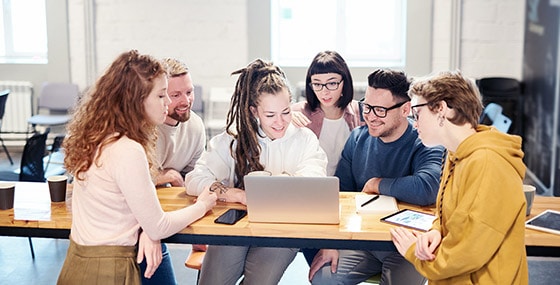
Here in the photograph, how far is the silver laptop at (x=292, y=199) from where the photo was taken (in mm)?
2506

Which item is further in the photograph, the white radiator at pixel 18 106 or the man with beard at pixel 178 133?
the white radiator at pixel 18 106

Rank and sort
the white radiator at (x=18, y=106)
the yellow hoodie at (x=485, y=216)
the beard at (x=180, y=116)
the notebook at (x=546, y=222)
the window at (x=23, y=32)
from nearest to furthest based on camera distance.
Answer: the yellow hoodie at (x=485, y=216), the notebook at (x=546, y=222), the beard at (x=180, y=116), the white radiator at (x=18, y=106), the window at (x=23, y=32)

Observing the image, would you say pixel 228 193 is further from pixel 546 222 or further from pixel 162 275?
pixel 546 222

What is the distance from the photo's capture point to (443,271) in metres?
2.24

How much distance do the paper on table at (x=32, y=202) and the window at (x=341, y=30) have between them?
4330 mm

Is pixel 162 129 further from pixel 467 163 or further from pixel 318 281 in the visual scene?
pixel 467 163

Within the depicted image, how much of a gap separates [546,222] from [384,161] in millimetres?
707

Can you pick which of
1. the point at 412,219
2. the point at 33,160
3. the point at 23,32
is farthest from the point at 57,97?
the point at 412,219

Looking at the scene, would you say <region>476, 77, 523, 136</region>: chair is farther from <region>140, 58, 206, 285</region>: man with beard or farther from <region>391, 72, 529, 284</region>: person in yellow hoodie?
<region>391, 72, 529, 284</region>: person in yellow hoodie

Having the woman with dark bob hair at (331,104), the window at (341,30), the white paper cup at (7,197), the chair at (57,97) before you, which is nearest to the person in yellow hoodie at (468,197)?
the woman with dark bob hair at (331,104)

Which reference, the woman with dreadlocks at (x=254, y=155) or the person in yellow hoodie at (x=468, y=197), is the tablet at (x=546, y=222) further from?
the woman with dreadlocks at (x=254, y=155)

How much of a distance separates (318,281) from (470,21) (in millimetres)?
4450

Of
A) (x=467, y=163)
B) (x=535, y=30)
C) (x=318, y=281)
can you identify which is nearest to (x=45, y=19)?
(x=535, y=30)

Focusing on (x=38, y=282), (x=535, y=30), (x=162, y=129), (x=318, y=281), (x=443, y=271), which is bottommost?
(x=38, y=282)
